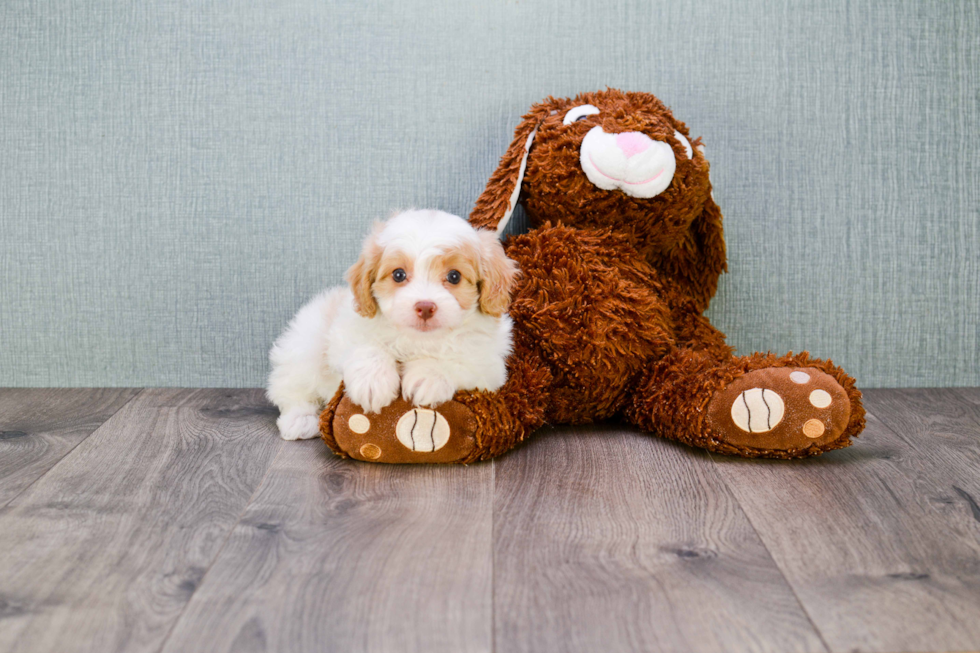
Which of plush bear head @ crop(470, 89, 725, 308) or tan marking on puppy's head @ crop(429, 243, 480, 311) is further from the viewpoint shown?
plush bear head @ crop(470, 89, 725, 308)

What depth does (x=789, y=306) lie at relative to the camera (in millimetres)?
1924

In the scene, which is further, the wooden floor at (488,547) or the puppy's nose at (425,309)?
the puppy's nose at (425,309)

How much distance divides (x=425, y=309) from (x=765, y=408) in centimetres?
62

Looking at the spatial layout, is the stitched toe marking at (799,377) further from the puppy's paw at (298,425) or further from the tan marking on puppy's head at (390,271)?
the puppy's paw at (298,425)

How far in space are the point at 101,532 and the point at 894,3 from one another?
1.92 m

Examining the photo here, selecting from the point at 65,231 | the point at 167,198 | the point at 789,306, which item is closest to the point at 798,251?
the point at 789,306

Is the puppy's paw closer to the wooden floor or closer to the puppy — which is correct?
the wooden floor

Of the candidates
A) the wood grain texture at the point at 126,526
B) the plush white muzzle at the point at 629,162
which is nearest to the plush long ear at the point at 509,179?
the plush white muzzle at the point at 629,162

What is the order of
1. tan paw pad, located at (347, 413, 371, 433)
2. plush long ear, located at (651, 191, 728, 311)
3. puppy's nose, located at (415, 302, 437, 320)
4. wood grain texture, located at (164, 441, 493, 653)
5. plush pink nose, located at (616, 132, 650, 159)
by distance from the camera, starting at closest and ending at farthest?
wood grain texture, located at (164, 441, 493, 653)
puppy's nose, located at (415, 302, 437, 320)
tan paw pad, located at (347, 413, 371, 433)
plush pink nose, located at (616, 132, 650, 159)
plush long ear, located at (651, 191, 728, 311)

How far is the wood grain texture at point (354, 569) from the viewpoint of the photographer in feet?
2.84

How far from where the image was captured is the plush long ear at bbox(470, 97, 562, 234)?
1604 millimetres

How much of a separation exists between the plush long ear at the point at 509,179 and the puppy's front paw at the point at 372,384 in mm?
406

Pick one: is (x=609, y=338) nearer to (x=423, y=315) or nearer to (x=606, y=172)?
(x=606, y=172)

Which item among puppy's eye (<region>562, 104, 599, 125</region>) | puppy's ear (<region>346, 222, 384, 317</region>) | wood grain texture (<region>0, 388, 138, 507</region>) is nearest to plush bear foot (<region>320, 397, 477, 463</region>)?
puppy's ear (<region>346, 222, 384, 317</region>)
